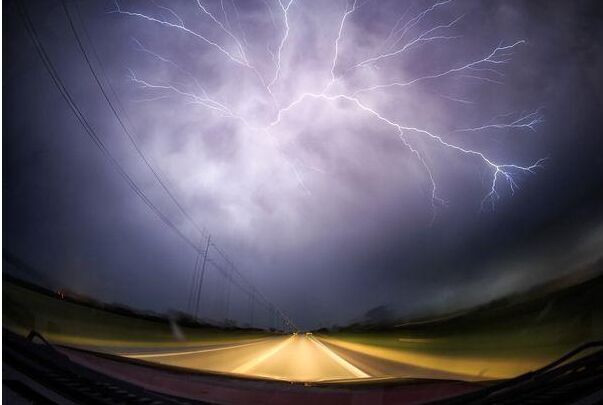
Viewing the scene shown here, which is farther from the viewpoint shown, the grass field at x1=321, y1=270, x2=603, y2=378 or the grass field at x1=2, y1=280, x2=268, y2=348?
the grass field at x1=2, y1=280, x2=268, y2=348

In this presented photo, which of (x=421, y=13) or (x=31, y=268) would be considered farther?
(x=31, y=268)

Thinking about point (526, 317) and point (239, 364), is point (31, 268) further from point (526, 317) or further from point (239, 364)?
point (526, 317)

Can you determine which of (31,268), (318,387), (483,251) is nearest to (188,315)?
(318,387)

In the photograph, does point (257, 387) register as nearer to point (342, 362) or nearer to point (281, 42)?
point (342, 362)

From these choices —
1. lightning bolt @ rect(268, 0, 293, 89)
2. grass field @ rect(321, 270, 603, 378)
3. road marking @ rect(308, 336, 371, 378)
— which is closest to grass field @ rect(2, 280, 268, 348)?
road marking @ rect(308, 336, 371, 378)

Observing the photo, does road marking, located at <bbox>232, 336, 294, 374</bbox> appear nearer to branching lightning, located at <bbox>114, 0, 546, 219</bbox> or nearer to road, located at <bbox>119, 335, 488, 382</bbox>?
road, located at <bbox>119, 335, 488, 382</bbox>

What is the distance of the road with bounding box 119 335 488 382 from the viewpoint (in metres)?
1.63

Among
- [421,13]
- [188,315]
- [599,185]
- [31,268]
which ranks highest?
[421,13]

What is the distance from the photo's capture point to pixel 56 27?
1923mm

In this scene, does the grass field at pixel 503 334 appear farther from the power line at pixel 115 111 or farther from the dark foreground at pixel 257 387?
the power line at pixel 115 111

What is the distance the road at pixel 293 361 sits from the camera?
1.63m

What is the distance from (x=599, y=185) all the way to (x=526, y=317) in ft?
2.09

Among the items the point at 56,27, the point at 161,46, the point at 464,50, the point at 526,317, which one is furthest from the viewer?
the point at 56,27

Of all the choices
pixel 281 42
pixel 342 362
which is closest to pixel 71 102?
pixel 281 42
